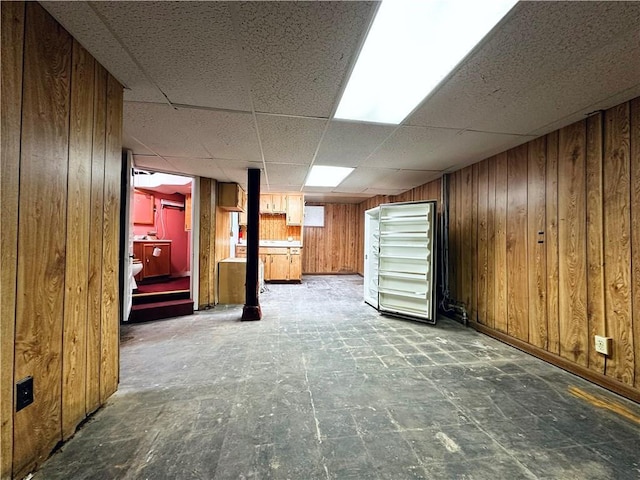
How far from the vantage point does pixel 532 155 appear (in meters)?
2.62

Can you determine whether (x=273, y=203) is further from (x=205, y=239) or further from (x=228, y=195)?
(x=205, y=239)

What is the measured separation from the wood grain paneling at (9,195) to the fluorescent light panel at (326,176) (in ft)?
9.30

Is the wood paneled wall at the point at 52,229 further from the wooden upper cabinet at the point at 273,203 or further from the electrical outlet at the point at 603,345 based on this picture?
the wooden upper cabinet at the point at 273,203

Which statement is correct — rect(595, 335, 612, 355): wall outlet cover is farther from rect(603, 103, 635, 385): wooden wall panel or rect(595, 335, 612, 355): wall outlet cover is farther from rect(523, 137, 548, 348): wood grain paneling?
rect(523, 137, 548, 348): wood grain paneling

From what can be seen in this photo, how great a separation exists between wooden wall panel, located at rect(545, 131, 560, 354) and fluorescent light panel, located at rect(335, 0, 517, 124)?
1567 mm

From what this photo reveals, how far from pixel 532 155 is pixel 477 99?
4.35 feet

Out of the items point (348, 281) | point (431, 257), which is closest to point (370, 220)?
point (431, 257)

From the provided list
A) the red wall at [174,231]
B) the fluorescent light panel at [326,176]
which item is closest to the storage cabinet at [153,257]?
the red wall at [174,231]

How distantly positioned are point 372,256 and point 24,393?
13.9ft

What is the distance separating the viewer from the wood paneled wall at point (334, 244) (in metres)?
8.48

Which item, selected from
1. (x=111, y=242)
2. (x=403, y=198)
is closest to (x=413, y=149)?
(x=403, y=198)

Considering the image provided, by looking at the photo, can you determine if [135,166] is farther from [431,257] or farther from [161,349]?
[431,257]

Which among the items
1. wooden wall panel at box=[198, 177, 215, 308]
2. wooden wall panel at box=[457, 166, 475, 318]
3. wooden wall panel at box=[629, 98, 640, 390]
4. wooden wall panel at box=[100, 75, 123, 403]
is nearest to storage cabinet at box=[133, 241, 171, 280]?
wooden wall panel at box=[198, 177, 215, 308]

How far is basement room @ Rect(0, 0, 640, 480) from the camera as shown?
3.90 feet
